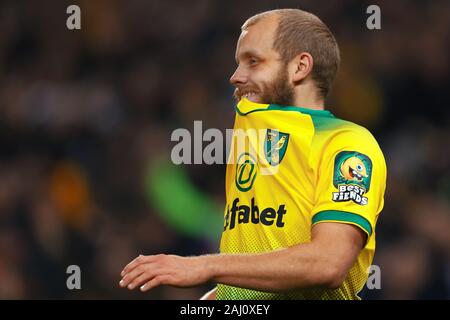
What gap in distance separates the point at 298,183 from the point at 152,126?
5.79 m

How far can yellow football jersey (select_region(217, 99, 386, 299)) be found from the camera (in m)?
3.14

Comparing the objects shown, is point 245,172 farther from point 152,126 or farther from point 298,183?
point 152,126

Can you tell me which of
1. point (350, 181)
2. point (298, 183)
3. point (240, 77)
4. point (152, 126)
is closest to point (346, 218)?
point (350, 181)

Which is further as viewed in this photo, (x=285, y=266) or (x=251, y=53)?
(x=251, y=53)

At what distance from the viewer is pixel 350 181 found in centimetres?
313

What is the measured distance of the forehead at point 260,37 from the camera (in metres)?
3.37

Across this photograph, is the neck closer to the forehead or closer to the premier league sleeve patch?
→ the forehead

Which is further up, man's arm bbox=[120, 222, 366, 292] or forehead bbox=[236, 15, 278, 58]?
forehead bbox=[236, 15, 278, 58]

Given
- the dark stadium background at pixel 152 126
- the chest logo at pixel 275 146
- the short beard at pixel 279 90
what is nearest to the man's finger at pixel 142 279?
the chest logo at pixel 275 146

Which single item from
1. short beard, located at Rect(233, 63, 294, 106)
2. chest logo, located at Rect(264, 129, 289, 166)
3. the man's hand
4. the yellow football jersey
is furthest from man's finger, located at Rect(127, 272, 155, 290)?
short beard, located at Rect(233, 63, 294, 106)

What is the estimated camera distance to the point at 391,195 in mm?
7988

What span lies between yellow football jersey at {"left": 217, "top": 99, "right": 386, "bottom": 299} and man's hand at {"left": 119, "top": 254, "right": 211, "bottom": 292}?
43cm
